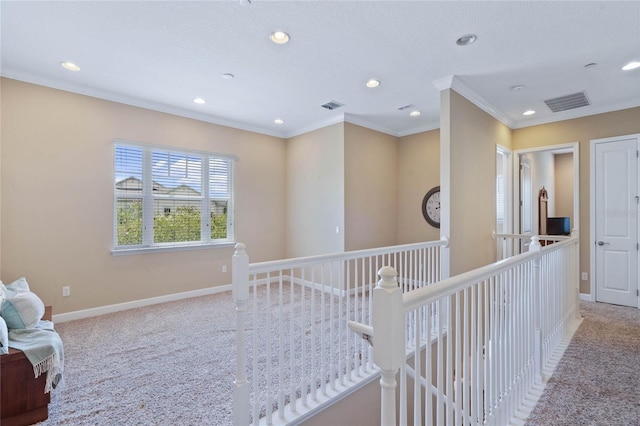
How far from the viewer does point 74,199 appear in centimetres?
371

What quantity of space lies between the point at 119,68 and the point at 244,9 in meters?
1.84

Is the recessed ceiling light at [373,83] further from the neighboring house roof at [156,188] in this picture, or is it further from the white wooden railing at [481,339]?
the neighboring house roof at [156,188]

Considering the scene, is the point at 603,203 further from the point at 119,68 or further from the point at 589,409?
the point at 119,68

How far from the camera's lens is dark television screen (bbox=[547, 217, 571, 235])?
6.40 m

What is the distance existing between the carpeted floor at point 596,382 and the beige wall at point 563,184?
4868mm

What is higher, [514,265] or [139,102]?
[139,102]

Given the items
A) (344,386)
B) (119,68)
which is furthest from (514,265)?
(119,68)

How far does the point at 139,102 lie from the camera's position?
13.7ft

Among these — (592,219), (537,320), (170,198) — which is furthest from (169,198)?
(592,219)

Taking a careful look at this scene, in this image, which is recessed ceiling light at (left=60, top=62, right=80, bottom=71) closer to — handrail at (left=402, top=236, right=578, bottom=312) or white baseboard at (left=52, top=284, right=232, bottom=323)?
white baseboard at (left=52, top=284, right=232, bottom=323)

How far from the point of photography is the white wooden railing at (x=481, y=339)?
103cm

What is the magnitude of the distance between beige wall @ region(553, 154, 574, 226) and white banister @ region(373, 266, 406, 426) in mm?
8554

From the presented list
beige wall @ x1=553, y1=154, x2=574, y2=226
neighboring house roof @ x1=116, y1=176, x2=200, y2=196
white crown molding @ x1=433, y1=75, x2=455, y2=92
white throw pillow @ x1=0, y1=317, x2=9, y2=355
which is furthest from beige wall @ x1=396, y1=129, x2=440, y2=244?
white throw pillow @ x1=0, y1=317, x2=9, y2=355

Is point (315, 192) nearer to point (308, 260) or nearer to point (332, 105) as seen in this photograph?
point (332, 105)
